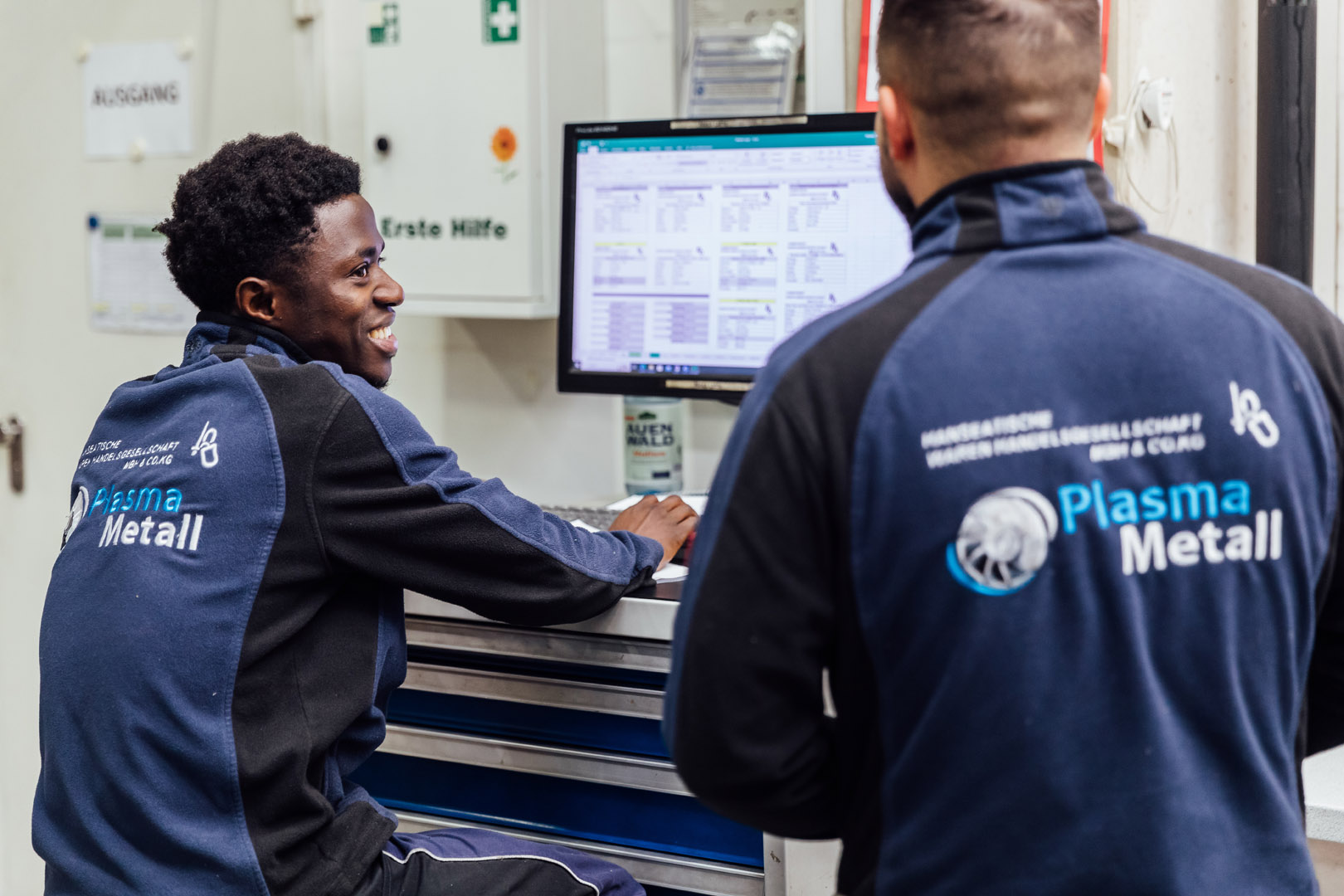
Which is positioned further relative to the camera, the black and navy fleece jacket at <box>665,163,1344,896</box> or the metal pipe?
the metal pipe

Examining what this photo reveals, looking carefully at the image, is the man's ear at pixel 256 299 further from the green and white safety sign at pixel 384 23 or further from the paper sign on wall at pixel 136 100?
the paper sign on wall at pixel 136 100

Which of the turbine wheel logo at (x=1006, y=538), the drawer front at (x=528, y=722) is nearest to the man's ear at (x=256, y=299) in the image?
the drawer front at (x=528, y=722)

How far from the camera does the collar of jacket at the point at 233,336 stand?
4.25ft

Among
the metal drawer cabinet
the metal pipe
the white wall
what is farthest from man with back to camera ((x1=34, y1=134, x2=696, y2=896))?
the white wall

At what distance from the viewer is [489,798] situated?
1570 mm

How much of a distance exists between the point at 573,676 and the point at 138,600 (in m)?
0.53

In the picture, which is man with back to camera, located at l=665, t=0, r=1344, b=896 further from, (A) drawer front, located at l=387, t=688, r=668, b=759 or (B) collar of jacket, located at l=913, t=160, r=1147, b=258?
(A) drawer front, located at l=387, t=688, r=668, b=759

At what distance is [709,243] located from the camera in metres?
1.80

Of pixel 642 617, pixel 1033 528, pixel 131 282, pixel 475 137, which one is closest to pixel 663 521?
pixel 642 617

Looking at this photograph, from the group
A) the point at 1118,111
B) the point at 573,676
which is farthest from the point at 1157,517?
the point at 1118,111

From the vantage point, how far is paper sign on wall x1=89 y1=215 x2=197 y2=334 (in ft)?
7.80

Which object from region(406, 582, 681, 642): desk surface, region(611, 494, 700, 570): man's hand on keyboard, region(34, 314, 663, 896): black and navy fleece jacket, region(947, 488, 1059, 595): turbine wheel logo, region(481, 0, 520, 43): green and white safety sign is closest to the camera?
region(947, 488, 1059, 595): turbine wheel logo

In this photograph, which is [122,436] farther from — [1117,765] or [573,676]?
[1117,765]

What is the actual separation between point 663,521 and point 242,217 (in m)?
0.58
